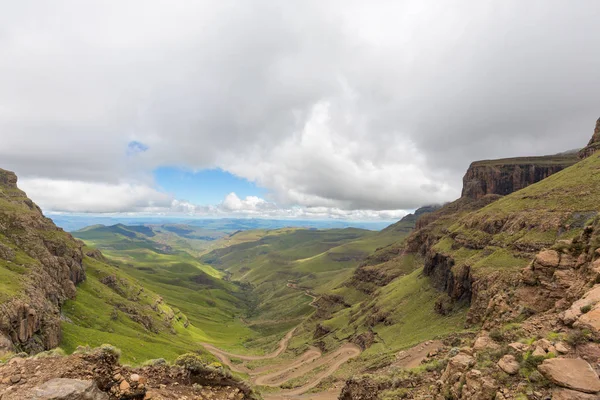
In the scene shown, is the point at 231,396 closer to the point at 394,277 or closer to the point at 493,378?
the point at 493,378

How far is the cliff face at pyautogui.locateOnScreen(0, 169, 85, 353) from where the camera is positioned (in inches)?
2089

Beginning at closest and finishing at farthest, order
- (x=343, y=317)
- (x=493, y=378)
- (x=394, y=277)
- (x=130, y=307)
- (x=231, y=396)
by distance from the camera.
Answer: (x=493, y=378)
(x=231, y=396)
(x=130, y=307)
(x=343, y=317)
(x=394, y=277)

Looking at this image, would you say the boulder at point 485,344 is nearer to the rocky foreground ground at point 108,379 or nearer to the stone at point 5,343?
the rocky foreground ground at point 108,379

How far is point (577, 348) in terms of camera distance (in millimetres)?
13203

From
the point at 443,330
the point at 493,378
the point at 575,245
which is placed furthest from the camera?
the point at 443,330

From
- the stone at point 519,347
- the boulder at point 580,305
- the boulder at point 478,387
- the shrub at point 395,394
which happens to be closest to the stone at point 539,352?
the stone at point 519,347

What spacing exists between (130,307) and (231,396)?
5362 inches

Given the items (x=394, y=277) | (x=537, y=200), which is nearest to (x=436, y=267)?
(x=537, y=200)

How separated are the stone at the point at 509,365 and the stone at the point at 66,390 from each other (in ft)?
64.1

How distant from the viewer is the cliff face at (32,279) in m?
53.1

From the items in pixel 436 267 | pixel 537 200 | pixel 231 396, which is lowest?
pixel 436 267

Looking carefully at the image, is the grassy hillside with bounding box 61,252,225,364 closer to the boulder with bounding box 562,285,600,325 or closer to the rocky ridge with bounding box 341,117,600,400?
the rocky ridge with bounding box 341,117,600,400

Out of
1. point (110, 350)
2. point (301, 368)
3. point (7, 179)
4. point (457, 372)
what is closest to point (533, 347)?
point (457, 372)

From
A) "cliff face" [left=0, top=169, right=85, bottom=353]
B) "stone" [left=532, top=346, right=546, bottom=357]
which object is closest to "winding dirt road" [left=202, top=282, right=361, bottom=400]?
"cliff face" [left=0, top=169, right=85, bottom=353]
